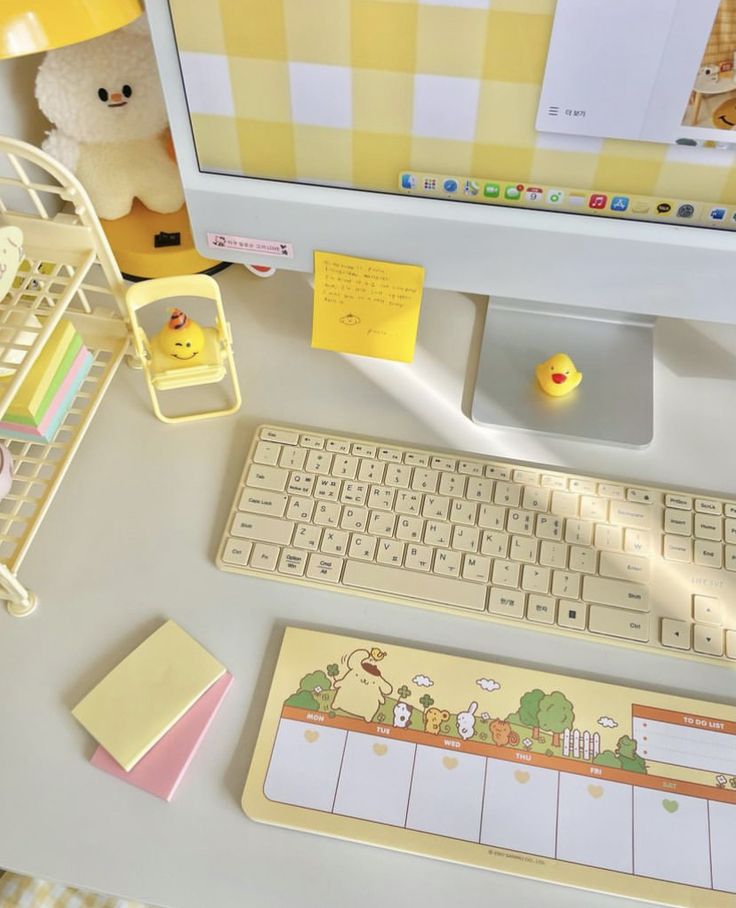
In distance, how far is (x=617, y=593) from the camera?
26.9 inches

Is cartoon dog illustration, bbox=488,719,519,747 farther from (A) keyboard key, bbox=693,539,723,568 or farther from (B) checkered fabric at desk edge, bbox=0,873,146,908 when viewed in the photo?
(B) checkered fabric at desk edge, bbox=0,873,146,908

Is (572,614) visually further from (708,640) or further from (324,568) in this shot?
(324,568)

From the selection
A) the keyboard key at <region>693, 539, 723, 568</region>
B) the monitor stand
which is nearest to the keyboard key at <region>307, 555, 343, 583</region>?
the monitor stand

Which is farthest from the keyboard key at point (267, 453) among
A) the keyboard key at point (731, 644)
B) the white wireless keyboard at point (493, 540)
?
the keyboard key at point (731, 644)

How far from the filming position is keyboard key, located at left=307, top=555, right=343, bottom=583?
69 cm

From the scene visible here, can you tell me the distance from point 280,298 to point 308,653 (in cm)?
41

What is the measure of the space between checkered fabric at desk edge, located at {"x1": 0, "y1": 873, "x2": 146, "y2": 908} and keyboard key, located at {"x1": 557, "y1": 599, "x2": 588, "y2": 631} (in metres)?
0.49

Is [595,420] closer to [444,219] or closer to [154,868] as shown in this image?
[444,219]

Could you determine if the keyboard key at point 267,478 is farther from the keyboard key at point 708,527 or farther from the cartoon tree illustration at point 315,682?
the keyboard key at point 708,527

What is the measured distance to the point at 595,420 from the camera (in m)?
0.79

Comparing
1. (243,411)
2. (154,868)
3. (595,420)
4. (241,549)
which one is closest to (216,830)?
(154,868)

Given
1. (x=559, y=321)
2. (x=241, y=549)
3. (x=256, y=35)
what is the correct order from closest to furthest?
(x=256, y=35) → (x=241, y=549) → (x=559, y=321)

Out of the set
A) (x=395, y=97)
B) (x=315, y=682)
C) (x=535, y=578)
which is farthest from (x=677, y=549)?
(x=395, y=97)

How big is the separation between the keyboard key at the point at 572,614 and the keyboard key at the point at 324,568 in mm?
188
